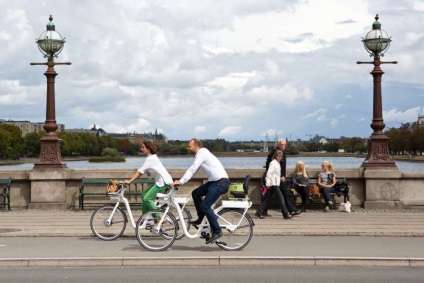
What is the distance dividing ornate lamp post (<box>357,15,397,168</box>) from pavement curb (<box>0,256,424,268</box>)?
8.05 metres

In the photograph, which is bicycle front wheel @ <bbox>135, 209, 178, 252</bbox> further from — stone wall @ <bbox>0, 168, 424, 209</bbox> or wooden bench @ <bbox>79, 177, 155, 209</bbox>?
stone wall @ <bbox>0, 168, 424, 209</bbox>

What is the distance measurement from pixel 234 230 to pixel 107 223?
229 cm

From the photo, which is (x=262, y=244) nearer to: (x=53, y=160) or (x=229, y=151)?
(x=53, y=160)

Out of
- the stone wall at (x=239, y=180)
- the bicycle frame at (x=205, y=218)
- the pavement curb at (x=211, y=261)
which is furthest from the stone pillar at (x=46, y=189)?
the pavement curb at (x=211, y=261)

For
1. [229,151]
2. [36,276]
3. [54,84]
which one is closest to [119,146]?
[229,151]

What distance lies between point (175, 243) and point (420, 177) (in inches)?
313

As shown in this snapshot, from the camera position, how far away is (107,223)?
463 inches

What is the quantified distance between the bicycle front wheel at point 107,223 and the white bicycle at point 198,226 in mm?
1024

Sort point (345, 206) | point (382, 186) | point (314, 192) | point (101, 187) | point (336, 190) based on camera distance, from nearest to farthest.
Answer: point (345, 206) → point (314, 192) → point (336, 190) → point (382, 186) → point (101, 187)

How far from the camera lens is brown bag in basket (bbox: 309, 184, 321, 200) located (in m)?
16.5

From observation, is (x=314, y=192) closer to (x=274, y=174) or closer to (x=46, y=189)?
(x=274, y=174)

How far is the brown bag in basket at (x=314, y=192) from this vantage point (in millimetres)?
16453

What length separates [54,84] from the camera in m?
17.8

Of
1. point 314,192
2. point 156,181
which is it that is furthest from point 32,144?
point 156,181
